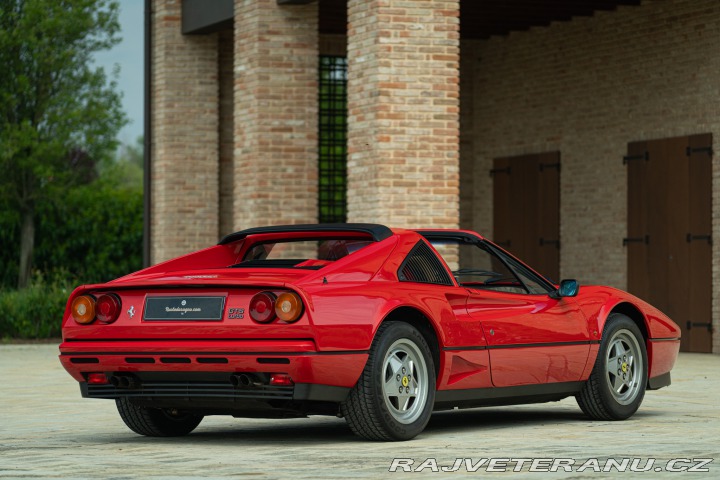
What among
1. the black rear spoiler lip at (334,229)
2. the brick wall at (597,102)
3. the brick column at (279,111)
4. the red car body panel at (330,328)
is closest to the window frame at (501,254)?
the red car body panel at (330,328)

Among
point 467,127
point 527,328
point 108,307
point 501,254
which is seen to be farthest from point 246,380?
point 467,127

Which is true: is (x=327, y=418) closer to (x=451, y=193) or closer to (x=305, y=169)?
(x=451, y=193)

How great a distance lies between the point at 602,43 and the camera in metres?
21.2

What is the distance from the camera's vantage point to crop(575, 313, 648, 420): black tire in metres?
10.1

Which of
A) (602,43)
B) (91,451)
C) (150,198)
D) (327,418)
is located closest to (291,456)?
(91,451)

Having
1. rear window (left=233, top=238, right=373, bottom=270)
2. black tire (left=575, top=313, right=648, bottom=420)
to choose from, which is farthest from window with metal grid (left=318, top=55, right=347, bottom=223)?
rear window (left=233, top=238, right=373, bottom=270)

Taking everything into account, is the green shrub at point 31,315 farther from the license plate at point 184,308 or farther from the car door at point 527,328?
the license plate at point 184,308

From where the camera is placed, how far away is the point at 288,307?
820 cm

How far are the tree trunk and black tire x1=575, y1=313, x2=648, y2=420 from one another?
56.4 feet

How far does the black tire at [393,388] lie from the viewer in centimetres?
842

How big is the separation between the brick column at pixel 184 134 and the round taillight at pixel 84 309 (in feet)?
46.0

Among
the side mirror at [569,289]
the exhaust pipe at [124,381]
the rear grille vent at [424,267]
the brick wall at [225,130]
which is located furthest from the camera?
the brick wall at [225,130]

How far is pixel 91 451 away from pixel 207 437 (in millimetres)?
1090

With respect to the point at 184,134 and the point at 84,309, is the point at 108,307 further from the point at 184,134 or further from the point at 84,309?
the point at 184,134
